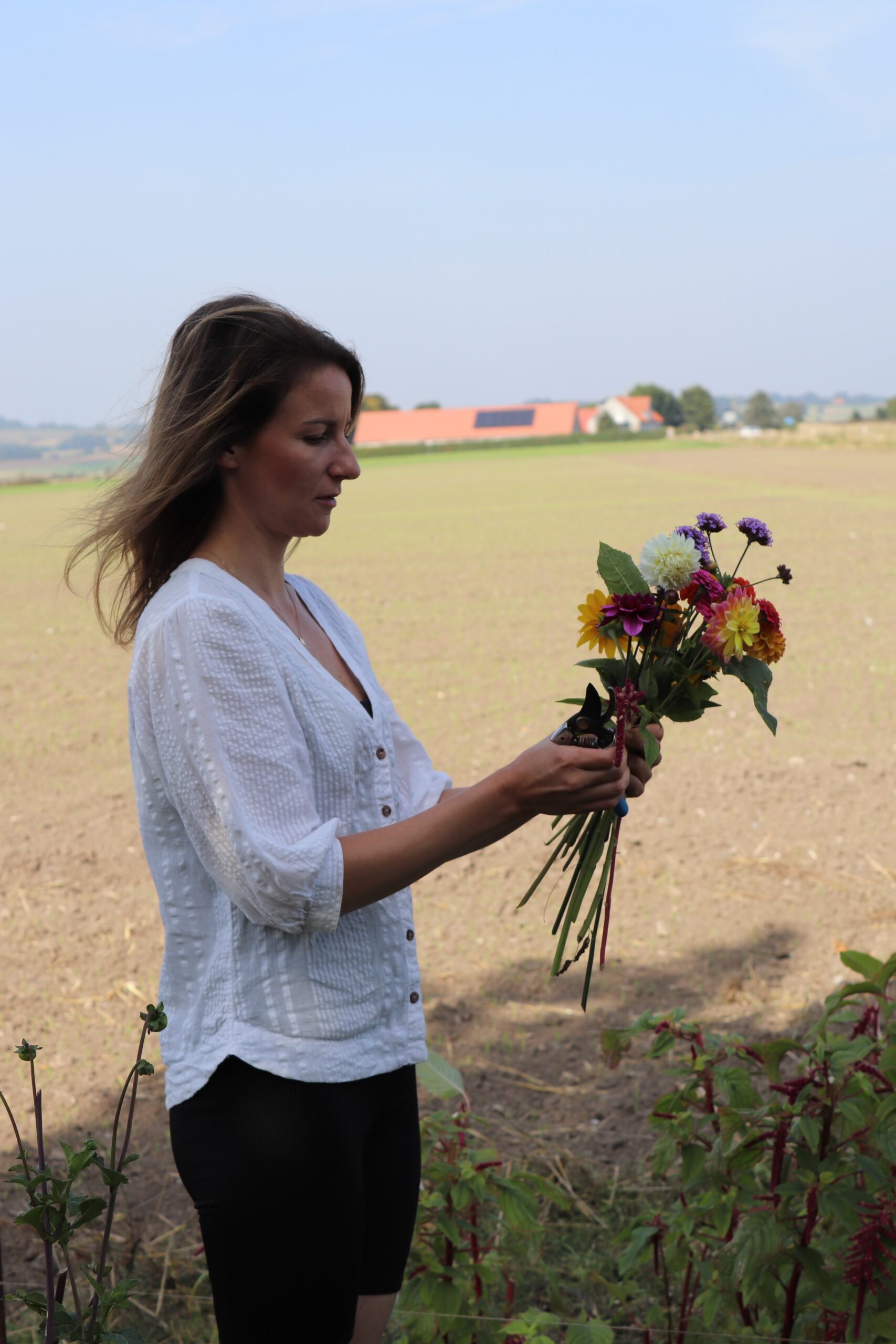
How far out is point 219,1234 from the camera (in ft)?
5.40

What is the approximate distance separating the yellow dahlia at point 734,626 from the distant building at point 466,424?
102 metres

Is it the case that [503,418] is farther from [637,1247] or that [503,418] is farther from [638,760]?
[638,760]

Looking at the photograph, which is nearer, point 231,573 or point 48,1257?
point 48,1257

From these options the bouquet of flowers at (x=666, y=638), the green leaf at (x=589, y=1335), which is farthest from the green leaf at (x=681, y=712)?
the green leaf at (x=589, y=1335)

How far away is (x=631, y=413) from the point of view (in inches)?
5064

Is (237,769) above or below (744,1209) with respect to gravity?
above

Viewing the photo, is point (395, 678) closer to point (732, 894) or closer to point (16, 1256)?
point (732, 894)

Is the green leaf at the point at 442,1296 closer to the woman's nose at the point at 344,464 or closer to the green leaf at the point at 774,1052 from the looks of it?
the green leaf at the point at 774,1052

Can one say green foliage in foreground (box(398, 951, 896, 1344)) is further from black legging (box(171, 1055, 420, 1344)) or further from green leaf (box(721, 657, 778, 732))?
green leaf (box(721, 657, 778, 732))

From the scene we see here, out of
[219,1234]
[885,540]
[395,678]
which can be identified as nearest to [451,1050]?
[219,1234]

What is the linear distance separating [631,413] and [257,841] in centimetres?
Answer: 13164

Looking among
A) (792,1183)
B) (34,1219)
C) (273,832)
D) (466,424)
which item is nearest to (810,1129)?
(792,1183)

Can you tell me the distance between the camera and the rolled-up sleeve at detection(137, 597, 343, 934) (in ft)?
5.02

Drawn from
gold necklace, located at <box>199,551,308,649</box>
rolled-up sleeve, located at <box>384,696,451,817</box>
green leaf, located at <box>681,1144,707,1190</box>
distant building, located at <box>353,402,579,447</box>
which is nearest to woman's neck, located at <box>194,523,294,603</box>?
gold necklace, located at <box>199,551,308,649</box>
